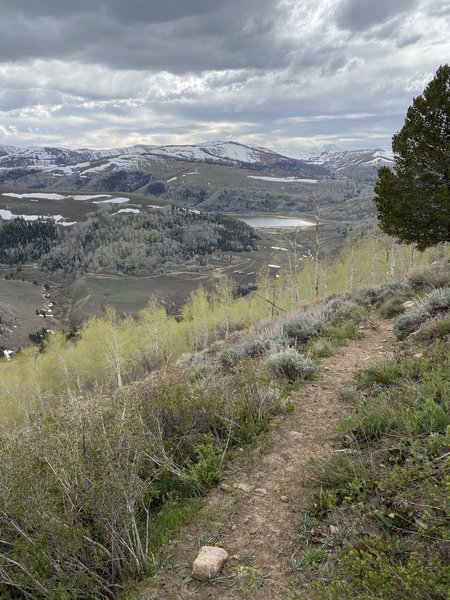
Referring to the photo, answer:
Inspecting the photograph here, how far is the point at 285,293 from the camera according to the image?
52.4m

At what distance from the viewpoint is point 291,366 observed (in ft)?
27.0

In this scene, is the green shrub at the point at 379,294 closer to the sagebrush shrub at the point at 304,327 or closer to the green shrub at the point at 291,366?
the sagebrush shrub at the point at 304,327

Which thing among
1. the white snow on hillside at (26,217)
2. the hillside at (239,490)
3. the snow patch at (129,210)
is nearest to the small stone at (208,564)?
the hillside at (239,490)

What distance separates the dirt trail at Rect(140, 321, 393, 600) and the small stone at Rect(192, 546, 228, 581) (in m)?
0.07

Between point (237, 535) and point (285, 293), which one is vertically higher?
point (237, 535)

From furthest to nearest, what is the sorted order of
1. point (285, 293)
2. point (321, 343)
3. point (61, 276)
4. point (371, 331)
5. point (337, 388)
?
point (61, 276)
point (285, 293)
point (371, 331)
point (321, 343)
point (337, 388)

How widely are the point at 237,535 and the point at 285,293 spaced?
49.2m

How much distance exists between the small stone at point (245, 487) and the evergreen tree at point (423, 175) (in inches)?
437

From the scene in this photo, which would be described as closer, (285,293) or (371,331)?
(371,331)

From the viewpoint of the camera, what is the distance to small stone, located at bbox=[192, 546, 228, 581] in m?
3.55

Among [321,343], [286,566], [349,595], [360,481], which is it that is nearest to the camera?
[349,595]

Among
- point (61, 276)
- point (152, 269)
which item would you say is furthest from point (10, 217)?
point (152, 269)

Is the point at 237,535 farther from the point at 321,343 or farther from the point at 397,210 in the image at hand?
the point at 397,210

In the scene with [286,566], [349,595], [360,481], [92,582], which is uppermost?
[349,595]
